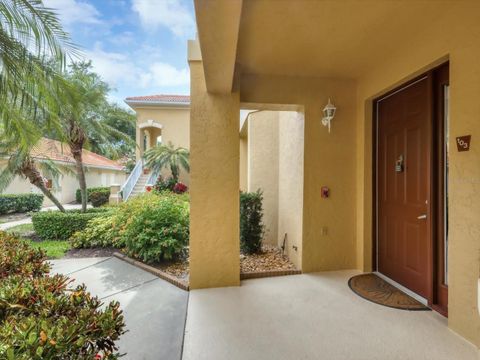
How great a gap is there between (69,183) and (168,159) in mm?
8669

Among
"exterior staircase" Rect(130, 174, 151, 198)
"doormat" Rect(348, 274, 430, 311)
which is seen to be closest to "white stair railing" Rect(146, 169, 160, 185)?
"exterior staircase" Rect(130, 174, 151, 198)

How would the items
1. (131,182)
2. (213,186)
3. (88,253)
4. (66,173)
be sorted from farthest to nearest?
(131,182)
(66,173)
(88,253)
(213,186)

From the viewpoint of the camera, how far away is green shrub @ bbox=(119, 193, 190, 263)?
4488mm

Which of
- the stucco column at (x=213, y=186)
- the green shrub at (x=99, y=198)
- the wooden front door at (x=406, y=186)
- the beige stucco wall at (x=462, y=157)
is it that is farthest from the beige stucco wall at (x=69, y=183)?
the beige stucco wall at (x=462, y=157)

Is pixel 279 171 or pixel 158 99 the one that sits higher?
pixel 158 99

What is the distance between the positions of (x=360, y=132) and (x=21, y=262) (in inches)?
192

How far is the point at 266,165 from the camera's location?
5730mm

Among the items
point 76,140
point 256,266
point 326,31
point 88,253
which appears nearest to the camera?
point 326,31

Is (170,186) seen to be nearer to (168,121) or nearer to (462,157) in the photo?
(168,121)

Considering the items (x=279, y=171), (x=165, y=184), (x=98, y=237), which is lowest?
(x=98, y=237)

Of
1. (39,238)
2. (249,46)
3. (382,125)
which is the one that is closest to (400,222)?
(382,125)

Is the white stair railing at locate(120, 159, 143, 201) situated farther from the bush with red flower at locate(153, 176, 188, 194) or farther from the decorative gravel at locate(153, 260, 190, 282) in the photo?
the decorative gravel at locate(153, 260, 190, 282)

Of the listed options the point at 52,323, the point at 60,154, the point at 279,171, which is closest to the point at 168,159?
the point at 60,154

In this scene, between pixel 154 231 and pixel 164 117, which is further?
pixel 164 117
